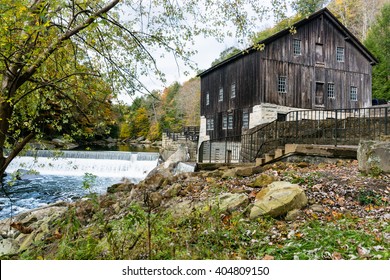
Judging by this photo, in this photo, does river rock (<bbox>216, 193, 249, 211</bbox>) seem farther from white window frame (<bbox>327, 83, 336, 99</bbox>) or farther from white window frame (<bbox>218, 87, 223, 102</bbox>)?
white window frame (<bbox>218, 87, 223, 102</bbox>)

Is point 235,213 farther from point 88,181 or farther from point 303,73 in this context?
point 303,73

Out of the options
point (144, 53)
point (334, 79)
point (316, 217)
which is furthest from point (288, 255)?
point (334, 79)

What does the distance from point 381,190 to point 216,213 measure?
3.46m

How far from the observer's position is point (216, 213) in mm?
4852

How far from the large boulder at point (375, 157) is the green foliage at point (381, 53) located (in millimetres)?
33625

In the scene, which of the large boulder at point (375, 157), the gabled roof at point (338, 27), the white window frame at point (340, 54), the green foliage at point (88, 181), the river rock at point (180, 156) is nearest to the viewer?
the green foliage at point (88, 181)

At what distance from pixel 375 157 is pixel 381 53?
37.3 metres

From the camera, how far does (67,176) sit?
2244cm

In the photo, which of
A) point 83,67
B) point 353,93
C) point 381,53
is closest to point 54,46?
point 83,67

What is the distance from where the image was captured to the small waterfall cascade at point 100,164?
77.3 feet

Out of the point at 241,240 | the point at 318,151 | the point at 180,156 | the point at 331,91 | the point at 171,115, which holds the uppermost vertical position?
the point at 171,115

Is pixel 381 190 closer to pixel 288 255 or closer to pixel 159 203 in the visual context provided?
pixel 288 255

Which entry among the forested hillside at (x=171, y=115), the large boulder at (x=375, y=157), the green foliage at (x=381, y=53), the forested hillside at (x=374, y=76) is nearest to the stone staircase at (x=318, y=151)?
the large boulder at (x=375, y=157)

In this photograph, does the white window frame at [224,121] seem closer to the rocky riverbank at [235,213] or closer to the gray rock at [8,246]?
the rocky riverbank at [235,213]
